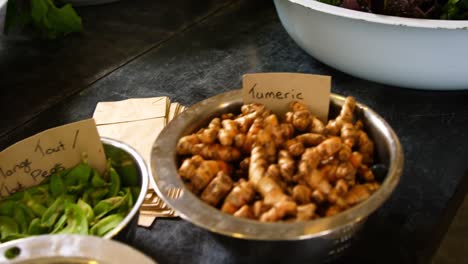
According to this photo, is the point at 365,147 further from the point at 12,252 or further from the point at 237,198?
the point at 12,252

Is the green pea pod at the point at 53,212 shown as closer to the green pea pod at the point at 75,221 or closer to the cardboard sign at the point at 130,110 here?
the green pea pod at the point at 75,221

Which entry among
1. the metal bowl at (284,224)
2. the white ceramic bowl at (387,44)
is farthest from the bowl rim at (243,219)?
the white ceramic bowl at (387,44)

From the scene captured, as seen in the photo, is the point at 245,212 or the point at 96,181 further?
the point at 96,181

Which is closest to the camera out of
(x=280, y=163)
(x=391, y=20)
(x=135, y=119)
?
(x=280, y=163)

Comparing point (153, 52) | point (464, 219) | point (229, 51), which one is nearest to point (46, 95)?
point (153, 52)

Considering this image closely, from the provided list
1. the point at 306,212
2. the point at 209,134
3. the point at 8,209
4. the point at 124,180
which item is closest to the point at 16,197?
the point at 8,209

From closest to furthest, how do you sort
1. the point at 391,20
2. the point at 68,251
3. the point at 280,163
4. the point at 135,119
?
the point at 68,251, the point at 280,163, the point at 391,20, the point at 135,119

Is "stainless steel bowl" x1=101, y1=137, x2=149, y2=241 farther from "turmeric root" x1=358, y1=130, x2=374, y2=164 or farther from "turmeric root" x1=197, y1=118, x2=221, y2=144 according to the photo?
"turmeric root" x1=358, y1=130, x2=374, y2=164

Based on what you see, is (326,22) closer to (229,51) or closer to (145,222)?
(229,51)

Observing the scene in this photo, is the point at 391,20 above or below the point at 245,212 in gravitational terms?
above
